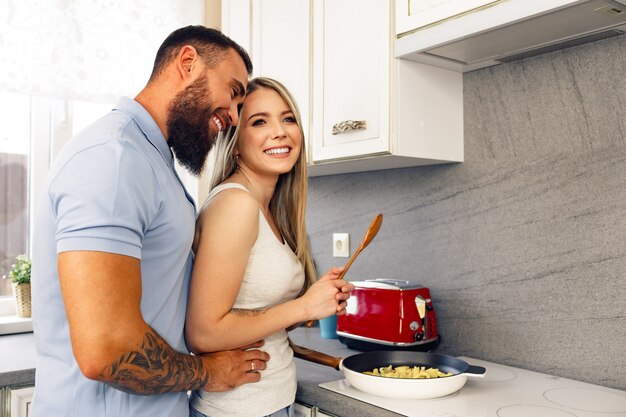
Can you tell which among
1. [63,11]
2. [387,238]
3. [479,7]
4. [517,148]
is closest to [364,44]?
[479,7]

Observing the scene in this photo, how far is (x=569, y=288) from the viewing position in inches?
57.3

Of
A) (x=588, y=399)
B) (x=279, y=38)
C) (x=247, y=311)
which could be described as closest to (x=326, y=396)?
(x=247, y=311)

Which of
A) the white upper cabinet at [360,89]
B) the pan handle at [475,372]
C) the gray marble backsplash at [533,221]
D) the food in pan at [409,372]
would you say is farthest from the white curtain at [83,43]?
the pan handle at [475,372]

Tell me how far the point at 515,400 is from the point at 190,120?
914mm

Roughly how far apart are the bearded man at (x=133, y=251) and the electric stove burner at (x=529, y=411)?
0.51m

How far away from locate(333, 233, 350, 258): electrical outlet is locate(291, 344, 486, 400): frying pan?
673mm

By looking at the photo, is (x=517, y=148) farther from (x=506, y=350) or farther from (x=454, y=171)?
(x=506, y=350)

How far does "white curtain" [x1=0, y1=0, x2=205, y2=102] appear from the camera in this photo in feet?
6.56

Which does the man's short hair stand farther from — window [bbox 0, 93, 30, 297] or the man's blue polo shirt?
window [bbox 0, 93, 30, 297]

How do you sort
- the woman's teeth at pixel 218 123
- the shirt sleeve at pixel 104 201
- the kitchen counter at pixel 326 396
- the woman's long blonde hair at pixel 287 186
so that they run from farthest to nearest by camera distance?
the woman's long blonde hair at pixel 287 186 < the kitchen counter at pixel 326 396 < the woman's teeth at pixel 218 123 < the shirt sleeve at pixel 104 201

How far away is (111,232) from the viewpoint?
82 centimetres

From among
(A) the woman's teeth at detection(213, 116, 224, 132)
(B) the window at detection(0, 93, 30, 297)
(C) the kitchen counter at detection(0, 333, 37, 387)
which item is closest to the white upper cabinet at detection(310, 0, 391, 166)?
(A) the woman's teeth at detection(213, 116, 224, 132)

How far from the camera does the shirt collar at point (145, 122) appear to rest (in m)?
1.00

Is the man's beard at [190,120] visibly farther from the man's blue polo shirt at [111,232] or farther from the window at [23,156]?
the window at [23,156]
